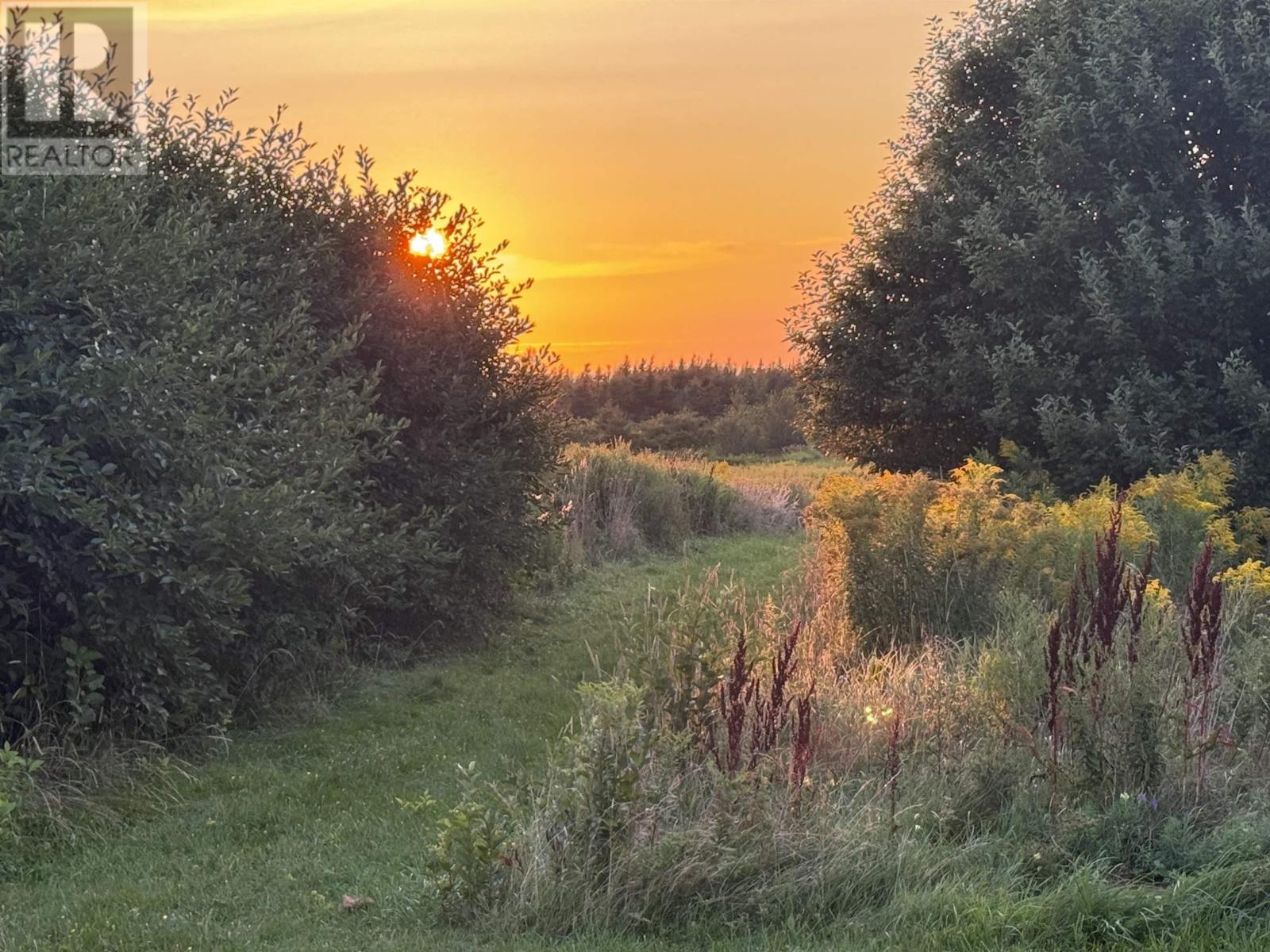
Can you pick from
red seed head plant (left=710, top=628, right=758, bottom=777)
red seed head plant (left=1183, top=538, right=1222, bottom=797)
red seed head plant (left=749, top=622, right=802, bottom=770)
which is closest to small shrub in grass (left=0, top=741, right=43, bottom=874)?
red seed head plant (left=710, top=628, right=758, bottom=777)

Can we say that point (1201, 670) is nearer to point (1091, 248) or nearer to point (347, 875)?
point (347, 875)

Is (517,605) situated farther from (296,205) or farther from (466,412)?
(296,205)

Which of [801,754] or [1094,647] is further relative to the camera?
[1094,647]

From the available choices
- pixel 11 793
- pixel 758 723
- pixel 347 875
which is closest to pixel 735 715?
pixel 758 723

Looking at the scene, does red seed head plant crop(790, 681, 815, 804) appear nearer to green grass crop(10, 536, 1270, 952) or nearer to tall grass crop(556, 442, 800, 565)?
green grass crop(10, 536, 1270, 952)

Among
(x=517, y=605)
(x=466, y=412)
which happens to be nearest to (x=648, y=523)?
(x=517, y=605)

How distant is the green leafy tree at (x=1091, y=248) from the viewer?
1109cm

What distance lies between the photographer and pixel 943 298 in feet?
42.2

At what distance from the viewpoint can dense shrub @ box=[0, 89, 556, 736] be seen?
6168mm

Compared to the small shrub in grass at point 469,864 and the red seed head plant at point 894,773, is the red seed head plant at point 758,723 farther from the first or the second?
the small shrub in grass at point 469,864

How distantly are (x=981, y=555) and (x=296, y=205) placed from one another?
681 centimetres

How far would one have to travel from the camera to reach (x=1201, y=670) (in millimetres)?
4934

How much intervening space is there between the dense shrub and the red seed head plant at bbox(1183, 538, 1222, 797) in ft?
16.8

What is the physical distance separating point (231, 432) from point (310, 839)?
2.99 metres
